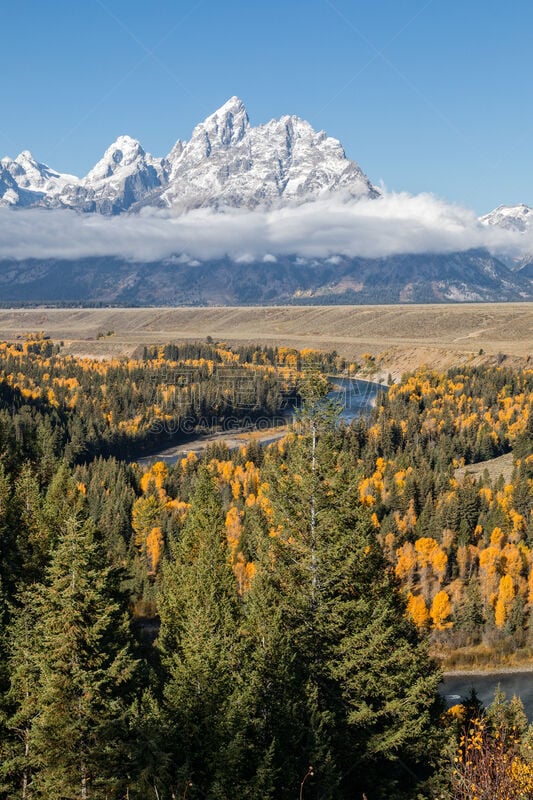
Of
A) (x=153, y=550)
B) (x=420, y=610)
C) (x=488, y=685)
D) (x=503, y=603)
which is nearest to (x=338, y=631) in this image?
(x=488, y=685)

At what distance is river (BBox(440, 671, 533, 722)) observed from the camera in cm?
7275

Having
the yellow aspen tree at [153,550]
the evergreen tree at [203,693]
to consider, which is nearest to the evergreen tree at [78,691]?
the evergreen tree at [203,693]

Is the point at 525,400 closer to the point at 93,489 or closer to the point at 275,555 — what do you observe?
the point at 93,489

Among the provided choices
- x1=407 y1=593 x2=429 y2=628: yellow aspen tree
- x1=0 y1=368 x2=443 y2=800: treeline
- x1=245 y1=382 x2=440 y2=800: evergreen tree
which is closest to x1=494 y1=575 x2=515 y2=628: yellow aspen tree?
x1=407 y1=593 x2=429 y2=628: yellow aspen tree

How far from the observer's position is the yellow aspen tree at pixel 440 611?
86.7 m

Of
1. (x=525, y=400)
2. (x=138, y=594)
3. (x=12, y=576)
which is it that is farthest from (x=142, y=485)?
(x=525, y=400)

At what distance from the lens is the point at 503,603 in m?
87.7

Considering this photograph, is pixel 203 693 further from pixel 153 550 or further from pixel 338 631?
pixel 153 550

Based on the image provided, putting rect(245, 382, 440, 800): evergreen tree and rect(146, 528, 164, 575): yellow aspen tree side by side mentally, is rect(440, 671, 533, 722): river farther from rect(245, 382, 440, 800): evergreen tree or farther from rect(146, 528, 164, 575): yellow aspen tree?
rect(245, 382, 440, 800): evergreen tree

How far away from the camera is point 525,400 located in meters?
191

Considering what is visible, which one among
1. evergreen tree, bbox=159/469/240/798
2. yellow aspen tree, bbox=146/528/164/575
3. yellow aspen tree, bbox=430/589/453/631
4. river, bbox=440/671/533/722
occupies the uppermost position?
evergreen tree, bbox=159/469/240/798

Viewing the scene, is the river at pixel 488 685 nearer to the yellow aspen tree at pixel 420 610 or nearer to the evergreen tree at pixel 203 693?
the yellow aspen tree at pixel 420 610

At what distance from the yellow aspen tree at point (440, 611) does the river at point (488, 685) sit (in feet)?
24.8

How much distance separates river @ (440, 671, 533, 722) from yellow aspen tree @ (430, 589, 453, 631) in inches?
298
